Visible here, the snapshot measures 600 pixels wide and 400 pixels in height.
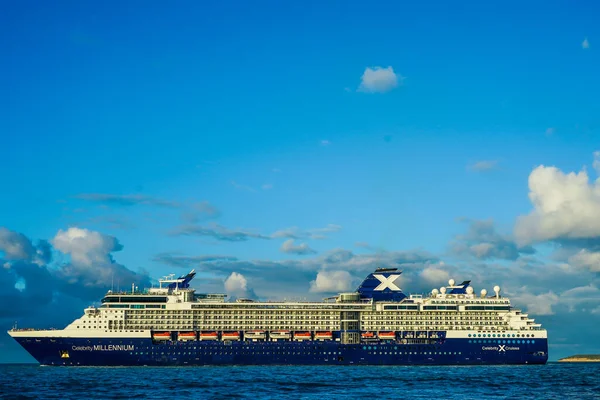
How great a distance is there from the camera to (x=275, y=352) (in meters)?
114

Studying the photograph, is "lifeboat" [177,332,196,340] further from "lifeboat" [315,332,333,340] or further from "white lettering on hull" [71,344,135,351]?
"lifeboat" [315,332,333,340]

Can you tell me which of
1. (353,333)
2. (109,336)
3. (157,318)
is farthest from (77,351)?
(353,333)

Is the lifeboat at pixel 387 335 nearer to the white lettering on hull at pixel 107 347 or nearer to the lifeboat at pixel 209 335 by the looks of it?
the lifeboat at pixel 209 335

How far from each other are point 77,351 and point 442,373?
52.5 metres

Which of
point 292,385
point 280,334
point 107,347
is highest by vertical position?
point 280,334

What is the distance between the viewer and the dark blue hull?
108m

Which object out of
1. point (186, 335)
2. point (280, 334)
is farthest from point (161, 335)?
point (280, 334)

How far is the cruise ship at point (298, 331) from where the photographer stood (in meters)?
109

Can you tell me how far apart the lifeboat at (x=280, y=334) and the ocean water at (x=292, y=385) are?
17.1 meters

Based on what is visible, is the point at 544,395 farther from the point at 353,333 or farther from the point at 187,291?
the point at 187,291

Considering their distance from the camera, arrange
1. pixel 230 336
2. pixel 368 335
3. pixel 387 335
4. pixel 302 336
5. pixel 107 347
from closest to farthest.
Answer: pixel 107 347
pixel 230 336
pixel 302 336
pixel 368 335
pixel 387 335

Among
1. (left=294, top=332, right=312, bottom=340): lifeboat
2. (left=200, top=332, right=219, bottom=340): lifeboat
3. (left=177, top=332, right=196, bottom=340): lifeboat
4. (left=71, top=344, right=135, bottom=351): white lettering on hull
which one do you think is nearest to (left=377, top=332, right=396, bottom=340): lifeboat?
(left=294, top=332, right=312, bottom=340): lifeboat

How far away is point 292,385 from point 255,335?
38858 millimetres

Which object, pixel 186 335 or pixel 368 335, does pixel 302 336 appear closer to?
pixel 368 335
